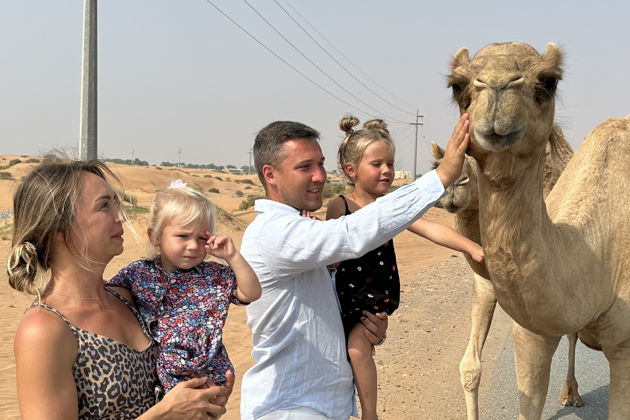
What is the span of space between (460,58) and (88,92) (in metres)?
9.69

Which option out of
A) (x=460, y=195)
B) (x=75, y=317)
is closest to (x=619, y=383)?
(x=460, y=195)

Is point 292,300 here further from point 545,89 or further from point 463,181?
point 463,181

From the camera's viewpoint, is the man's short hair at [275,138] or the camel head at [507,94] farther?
the man's short hair at [275,138]

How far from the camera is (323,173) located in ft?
9.37

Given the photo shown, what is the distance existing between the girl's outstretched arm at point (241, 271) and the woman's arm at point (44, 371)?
69 centimetres

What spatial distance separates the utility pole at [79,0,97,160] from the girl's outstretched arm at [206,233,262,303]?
9521mm

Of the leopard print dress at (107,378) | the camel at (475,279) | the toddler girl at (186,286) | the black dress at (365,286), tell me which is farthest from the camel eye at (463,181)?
the leopard print dress at (107,378)

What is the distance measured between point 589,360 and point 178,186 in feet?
20.9

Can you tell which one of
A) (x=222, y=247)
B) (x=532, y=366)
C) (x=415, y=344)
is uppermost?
(x=222, y=247)

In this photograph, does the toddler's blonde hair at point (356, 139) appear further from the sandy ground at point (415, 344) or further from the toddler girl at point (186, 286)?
the sandy ground at point (415, 344)

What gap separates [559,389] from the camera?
6.93 m

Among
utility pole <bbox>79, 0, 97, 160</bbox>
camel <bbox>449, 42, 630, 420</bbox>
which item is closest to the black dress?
camel <bbox>449, 42, 630, 420</bbox>

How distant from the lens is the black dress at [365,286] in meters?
3.27

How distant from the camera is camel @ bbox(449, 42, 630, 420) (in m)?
2.78
